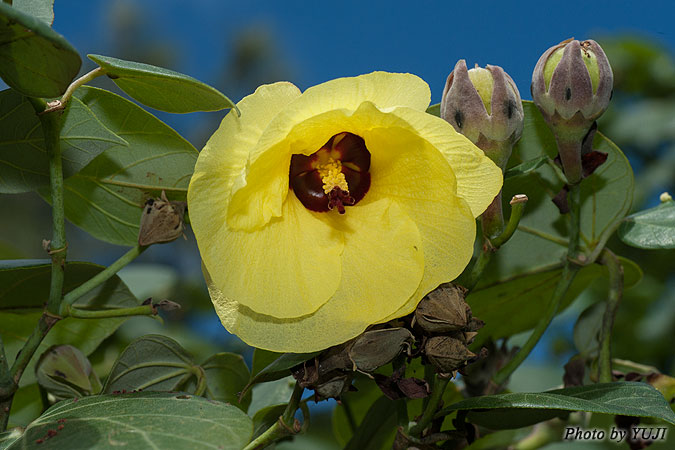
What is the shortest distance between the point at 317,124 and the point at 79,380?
0.43 m

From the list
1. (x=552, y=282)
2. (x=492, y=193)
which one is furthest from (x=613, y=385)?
(x=552, y=282)

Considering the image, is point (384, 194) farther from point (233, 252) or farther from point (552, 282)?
point (552, 282)

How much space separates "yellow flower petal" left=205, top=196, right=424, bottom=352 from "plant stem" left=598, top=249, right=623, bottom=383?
1.06 ft

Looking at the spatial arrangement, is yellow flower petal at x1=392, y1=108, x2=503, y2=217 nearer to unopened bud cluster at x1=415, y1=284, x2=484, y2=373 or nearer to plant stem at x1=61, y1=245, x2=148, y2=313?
unopened bud cluster at x1=415, y1=284, x2=484, y2=373

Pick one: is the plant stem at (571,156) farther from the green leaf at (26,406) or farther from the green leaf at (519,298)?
the green leaf at (26,406)

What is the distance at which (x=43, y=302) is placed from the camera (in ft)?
2.86

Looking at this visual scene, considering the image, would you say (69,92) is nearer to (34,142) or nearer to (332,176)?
(34,142)

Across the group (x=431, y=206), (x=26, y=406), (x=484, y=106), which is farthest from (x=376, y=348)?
(x=26, y=406)

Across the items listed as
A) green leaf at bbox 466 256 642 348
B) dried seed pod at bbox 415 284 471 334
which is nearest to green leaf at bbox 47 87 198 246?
dried seed pod at bbox 415 284 471 334

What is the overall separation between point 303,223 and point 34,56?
276 millimetres

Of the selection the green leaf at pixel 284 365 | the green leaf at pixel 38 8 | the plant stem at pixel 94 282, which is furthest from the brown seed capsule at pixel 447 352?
the green leaf at pixel 38 8

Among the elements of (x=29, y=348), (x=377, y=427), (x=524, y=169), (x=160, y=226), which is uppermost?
(x=524, y=169)

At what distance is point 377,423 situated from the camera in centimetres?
87

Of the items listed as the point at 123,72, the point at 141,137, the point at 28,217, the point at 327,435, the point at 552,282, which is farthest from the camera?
the point at 28,217
